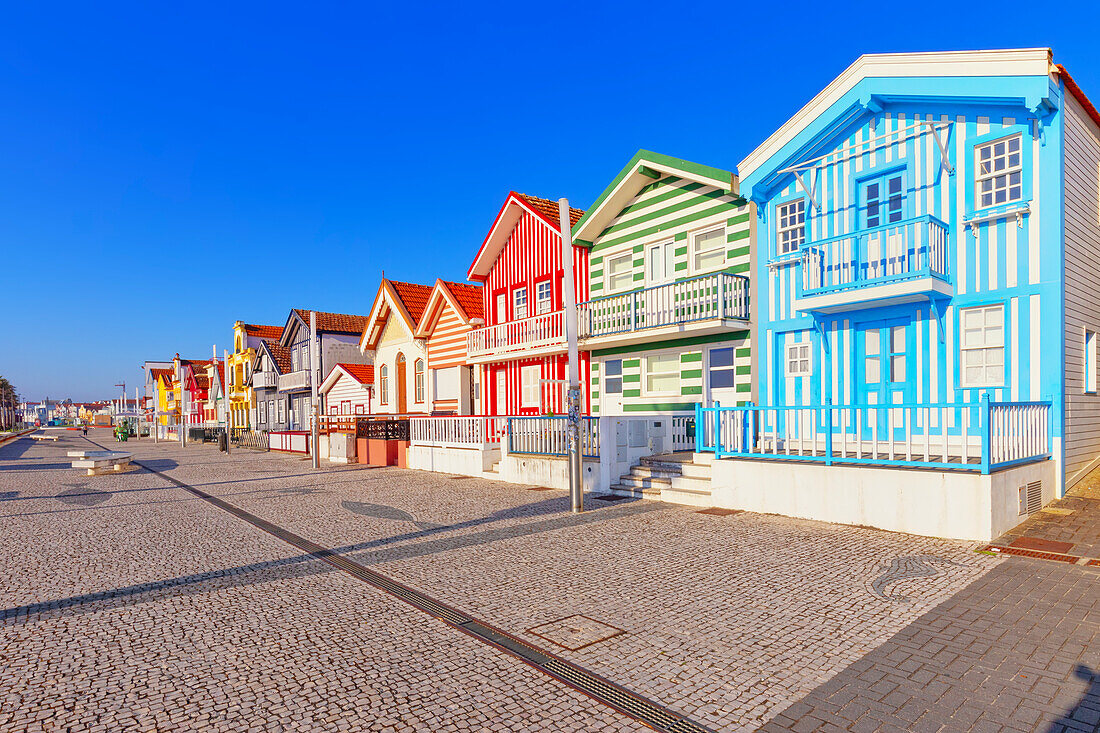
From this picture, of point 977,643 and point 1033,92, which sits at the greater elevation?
point 1033,92

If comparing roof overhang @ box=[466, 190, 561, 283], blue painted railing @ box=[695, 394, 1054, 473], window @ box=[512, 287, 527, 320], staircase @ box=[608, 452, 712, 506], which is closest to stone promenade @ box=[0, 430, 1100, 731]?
blue painted railing @ box=[695, 394, 1054, 473]

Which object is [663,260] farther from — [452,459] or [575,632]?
[575,632]

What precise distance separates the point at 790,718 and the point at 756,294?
39.9ft

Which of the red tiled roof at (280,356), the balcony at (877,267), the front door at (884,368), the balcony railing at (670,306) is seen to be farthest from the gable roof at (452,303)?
the red tiled roof at (280,356)

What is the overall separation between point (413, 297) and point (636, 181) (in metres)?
13.5

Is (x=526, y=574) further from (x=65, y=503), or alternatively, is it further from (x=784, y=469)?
(x=65, y=503)

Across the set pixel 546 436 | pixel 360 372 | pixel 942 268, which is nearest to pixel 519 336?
pixel 546 436

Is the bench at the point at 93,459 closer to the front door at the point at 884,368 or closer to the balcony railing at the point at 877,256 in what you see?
the balcony railing at the point at 877,256

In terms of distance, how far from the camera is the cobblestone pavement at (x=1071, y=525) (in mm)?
8039

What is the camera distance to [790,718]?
408 centimetres

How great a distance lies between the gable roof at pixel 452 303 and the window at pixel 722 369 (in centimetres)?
1017

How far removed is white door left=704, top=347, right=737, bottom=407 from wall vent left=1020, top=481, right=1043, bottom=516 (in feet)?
21.0

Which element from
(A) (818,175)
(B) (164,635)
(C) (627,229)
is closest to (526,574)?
(B) (164,635)

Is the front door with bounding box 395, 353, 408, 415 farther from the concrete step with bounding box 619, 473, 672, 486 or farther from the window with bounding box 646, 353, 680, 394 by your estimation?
the concrete step with bounding box 619, 473, 672, 486
